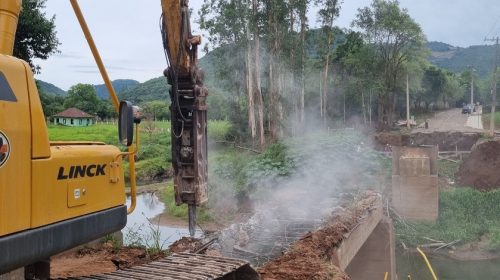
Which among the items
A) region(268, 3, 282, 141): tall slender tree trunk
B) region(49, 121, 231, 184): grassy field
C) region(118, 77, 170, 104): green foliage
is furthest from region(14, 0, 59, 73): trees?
region(118, 77, 170, 104): green foliage

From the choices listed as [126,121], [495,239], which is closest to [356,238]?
[126,121]

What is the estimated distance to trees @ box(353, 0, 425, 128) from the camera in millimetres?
45500

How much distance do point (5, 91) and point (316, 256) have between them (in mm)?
7953

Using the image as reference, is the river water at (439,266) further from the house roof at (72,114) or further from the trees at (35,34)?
the house roof at (72,114)

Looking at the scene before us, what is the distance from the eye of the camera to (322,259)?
420 inches

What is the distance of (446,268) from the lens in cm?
2539

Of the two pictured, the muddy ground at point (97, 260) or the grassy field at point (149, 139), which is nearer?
the muddy ground at point (97, 260)

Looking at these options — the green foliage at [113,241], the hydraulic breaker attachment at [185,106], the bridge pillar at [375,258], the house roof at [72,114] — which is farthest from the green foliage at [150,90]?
the hydraulic breaker attachment at [185,106]

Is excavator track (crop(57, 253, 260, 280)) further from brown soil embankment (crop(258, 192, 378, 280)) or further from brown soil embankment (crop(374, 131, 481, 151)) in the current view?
brown soil embankment (crop(374, 131, 481, 151))

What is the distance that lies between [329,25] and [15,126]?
41.7 m

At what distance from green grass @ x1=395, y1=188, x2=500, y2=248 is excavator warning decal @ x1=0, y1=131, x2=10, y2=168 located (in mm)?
26726

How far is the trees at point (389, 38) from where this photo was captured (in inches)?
1791

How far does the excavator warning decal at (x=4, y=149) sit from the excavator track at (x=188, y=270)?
1875 mm

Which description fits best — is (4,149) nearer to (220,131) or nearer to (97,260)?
(97,260)
